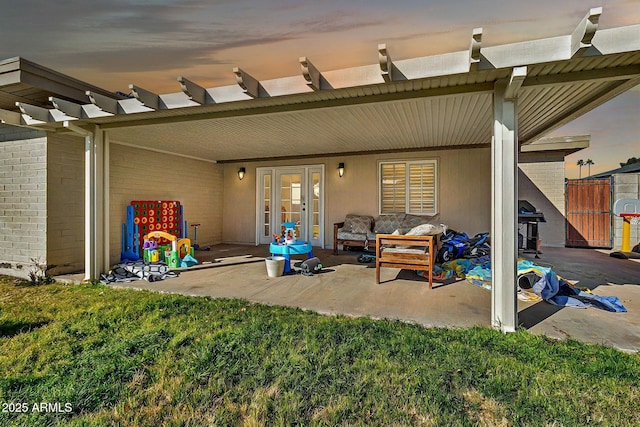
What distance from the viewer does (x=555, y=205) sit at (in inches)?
309

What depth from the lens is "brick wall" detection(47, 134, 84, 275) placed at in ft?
15.5

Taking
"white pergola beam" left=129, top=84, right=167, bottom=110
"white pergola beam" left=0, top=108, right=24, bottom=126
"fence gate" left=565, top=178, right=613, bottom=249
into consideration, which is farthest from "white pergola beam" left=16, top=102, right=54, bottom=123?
"fence gate" left=565, top=178, right=613, bottom=249

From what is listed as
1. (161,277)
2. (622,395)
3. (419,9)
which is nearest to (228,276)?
(161,277)

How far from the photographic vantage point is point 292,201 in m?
8.20

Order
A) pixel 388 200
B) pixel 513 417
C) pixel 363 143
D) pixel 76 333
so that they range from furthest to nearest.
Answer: pixel 388 200 → pixel 363 143 → pixel 76 333 → pixel 513 417

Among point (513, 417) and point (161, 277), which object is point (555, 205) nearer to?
point (513, 417)

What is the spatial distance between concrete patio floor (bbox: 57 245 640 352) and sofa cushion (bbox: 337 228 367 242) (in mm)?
775

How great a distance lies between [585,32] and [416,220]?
4.99 meters

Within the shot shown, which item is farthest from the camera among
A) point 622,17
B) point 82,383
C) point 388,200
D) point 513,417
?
point 388,200

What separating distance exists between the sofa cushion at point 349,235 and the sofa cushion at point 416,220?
0.92 meters

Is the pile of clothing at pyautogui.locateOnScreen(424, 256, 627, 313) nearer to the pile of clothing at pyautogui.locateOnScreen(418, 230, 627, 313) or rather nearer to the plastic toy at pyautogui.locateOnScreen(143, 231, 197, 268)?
the pile of clothing at pyautogui.locateOnScreen(418, 230, 627, 313)

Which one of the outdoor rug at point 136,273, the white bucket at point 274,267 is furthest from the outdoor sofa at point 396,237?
the outdoor rug at point 136,273

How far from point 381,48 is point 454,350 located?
2449 mm

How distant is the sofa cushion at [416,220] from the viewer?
6.81 metres
